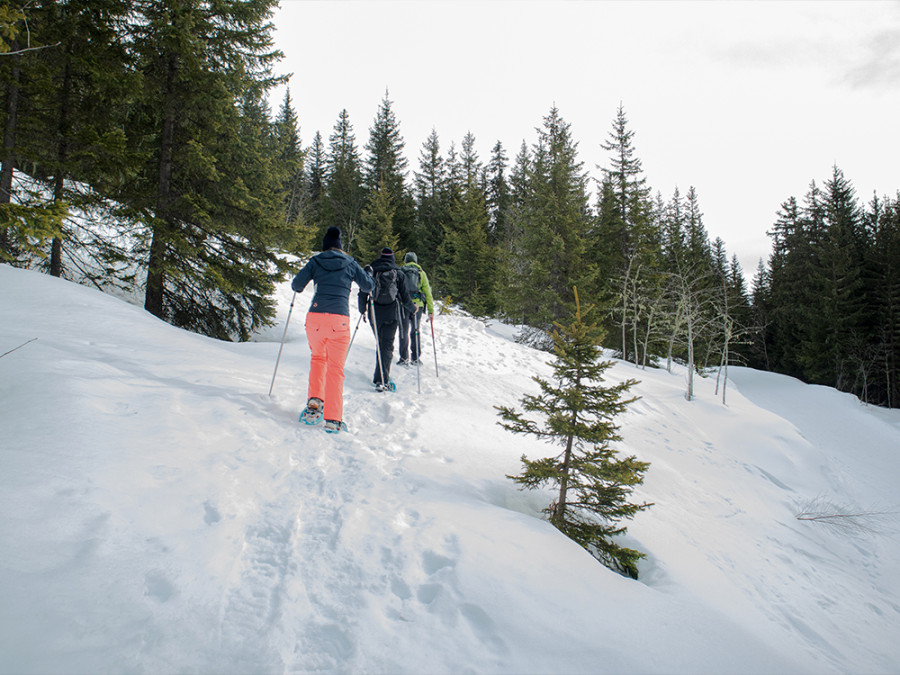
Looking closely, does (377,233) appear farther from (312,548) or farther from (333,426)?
(312,548)

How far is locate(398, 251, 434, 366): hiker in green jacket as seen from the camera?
8.04m

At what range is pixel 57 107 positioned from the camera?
8.40 m

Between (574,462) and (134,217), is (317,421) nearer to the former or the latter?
(574,462)

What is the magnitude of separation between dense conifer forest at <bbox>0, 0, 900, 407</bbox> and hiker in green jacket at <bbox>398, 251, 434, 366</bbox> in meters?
3.49

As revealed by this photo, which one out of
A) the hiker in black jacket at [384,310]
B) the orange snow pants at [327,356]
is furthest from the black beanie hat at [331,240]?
the hiker in black jacket at [384,310]

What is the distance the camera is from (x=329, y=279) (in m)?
5.01

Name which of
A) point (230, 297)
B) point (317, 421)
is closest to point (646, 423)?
point (317, 421)

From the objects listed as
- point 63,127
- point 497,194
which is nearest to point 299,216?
point 63,127

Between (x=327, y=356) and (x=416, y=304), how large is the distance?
11.9 feet

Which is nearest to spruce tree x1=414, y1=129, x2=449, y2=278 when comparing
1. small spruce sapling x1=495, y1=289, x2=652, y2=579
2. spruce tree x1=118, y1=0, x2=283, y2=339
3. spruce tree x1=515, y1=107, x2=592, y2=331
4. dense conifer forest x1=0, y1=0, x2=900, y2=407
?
dense conifer forest x1=0, y1=0, x2=900, y2=407

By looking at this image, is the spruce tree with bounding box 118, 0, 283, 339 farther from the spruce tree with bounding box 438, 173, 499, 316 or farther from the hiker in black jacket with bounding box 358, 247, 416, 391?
the spruce tree with bounding box 438, 173, 499, 316

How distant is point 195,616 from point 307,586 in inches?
22.7

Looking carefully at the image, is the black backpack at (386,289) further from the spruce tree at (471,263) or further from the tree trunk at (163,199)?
the spruce tree at (471,263)

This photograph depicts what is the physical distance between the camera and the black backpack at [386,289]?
263 inches
